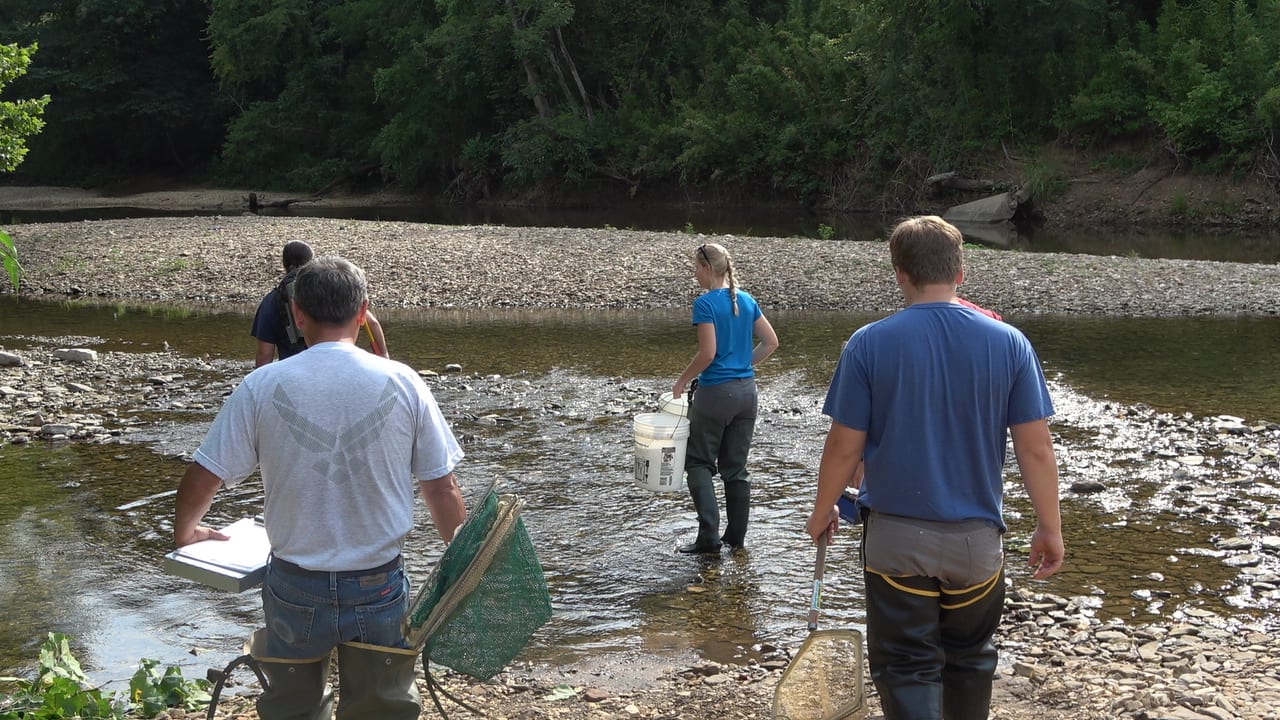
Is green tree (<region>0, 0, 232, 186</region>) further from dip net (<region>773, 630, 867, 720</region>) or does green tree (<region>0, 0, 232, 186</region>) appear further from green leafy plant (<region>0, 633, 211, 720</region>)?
dip net (<region>773, 630, 867, 720</region>)

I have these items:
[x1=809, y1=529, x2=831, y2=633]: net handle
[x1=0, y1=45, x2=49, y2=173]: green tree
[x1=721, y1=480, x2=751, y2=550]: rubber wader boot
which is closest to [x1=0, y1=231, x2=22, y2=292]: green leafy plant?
[x1=809, y1=529, x2=831, y2=633]: net handle

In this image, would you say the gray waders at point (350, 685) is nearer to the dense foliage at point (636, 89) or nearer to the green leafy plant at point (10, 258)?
the green leafy plant at point (10, 258)

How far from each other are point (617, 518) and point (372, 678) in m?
4.38

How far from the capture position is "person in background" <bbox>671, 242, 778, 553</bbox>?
618 cm

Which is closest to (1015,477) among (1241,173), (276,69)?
(1241,173)

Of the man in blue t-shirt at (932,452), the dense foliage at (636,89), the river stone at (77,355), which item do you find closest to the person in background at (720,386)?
the man in blue t-shirt at (932,452)

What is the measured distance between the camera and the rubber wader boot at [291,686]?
128 inches

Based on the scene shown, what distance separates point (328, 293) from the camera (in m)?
3.19

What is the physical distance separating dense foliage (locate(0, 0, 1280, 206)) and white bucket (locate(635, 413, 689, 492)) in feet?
98.5

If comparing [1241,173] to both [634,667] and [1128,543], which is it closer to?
[1128,543]

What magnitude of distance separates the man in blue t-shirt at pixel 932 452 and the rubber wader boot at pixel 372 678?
4.47 feet

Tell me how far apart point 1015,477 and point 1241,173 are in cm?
2850

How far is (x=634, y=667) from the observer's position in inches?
206

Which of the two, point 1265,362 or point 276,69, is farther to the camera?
point 276,69
